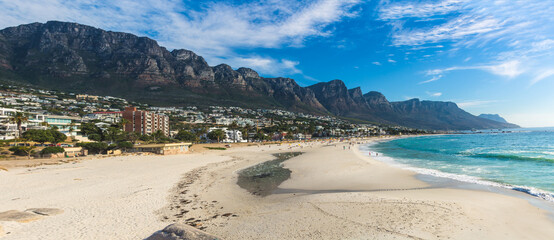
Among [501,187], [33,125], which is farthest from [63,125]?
[501,187]

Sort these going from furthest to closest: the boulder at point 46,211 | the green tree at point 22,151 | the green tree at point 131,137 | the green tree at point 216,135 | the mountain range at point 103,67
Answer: the mountain range at point 103,67 < the green tree at point 216,135 < the green tree at point 131,137 < the green tree at point 22,151 < the boulder at point 46,211

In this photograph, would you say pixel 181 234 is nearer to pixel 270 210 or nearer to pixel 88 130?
pixel 270 210

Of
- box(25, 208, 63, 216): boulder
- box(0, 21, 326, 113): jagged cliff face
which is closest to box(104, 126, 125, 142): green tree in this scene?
box(25, 208, 63, 216): boulder

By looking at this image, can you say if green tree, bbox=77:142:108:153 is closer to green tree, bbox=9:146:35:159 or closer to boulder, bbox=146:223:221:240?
green tree, bbox=9:146:35:159

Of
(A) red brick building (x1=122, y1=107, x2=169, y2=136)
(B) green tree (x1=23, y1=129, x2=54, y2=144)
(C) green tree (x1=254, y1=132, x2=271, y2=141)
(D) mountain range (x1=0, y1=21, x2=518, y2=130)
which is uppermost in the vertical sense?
(D) mountain range (x1=0, y1=21, x2=518, y2=130)

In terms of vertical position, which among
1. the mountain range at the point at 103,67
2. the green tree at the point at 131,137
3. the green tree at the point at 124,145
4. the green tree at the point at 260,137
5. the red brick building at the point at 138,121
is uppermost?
the mountain range at the point at 103,67

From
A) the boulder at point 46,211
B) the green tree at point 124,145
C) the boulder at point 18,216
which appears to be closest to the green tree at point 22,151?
the green tree at point 124,145

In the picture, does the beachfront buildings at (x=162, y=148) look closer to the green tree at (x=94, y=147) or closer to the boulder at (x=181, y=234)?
the green tree at (x=94, y=147)
